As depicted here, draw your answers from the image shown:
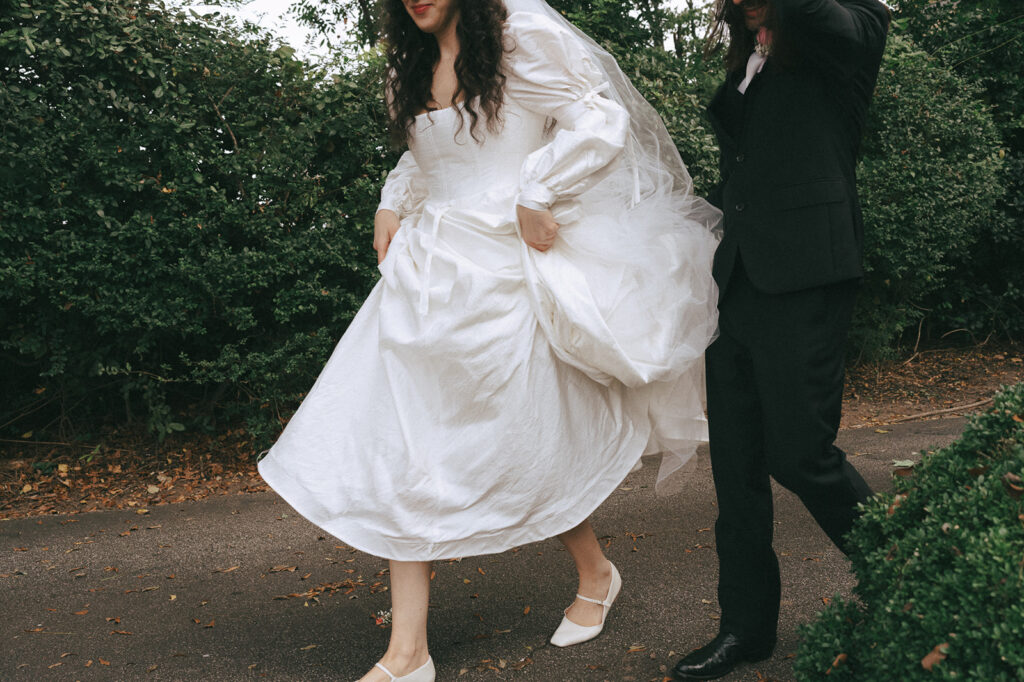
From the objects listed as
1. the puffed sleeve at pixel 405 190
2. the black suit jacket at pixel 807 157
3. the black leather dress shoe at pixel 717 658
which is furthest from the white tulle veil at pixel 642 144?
the black leather dress shoe at pixel 717 658

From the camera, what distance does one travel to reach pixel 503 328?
259 cm

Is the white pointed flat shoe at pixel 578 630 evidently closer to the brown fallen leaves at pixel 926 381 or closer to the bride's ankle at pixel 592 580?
the bride's ankle at pixel 592 580

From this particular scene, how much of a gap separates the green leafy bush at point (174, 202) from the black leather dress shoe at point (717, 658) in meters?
3.16

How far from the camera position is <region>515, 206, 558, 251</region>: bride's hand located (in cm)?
261

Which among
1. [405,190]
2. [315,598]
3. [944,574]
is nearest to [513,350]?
[405,190]

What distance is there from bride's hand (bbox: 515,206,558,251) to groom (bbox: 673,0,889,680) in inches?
20.5

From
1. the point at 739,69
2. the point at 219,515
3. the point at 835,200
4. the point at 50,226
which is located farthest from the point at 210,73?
the point at 835,200

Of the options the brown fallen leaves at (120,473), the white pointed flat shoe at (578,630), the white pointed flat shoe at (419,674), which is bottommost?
the brown fallen leaves at (120,473)

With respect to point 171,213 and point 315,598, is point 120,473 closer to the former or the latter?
point 171,213

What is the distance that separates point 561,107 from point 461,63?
35 centimetres

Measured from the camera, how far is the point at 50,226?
485cm

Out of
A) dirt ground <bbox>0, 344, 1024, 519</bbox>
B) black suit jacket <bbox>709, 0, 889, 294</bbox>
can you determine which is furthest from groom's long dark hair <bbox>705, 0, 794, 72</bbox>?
dirt ground <bbox>0, 344, 1024, 519</bbox>

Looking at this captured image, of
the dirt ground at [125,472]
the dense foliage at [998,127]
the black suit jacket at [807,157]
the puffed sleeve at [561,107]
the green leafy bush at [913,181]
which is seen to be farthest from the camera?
the dense foliage at [998,127]

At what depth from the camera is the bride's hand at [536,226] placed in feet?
8.57
